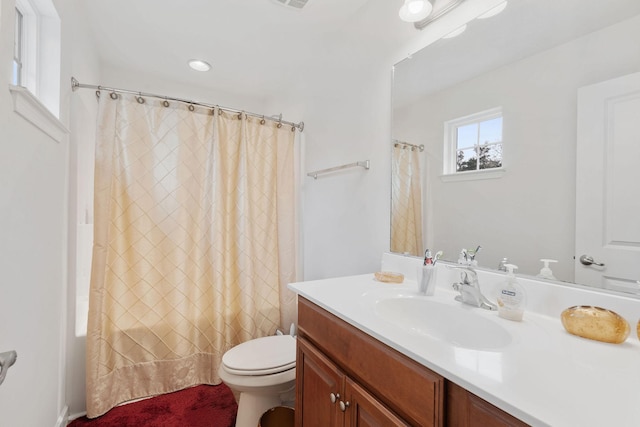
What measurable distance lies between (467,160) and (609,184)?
1.45 feet

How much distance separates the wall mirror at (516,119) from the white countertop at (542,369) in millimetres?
245

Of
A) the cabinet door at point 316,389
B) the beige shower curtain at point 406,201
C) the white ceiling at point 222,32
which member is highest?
the white ceiling at point 222,32

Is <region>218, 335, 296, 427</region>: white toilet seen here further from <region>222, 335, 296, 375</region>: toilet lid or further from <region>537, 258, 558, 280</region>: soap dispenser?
<region>537, 258, 558, 280</region>: soap dispenser

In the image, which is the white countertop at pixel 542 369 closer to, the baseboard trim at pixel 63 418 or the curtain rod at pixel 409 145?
the curtain rod at pixel 409 145

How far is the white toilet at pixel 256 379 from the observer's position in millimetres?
1324

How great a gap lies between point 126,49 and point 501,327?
2.81m

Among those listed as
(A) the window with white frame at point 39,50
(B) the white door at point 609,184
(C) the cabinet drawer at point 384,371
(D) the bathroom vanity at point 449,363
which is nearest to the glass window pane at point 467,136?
(B) the white door at point 609,184

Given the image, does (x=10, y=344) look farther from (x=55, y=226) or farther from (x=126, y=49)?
(x=126, y=49)

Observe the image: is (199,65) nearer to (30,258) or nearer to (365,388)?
(30,258)

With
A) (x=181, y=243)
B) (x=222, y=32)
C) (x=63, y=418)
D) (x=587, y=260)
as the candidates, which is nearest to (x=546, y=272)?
(x=587, y=260)

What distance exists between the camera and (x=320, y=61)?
2.02 m

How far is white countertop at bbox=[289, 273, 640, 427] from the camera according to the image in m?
0.43

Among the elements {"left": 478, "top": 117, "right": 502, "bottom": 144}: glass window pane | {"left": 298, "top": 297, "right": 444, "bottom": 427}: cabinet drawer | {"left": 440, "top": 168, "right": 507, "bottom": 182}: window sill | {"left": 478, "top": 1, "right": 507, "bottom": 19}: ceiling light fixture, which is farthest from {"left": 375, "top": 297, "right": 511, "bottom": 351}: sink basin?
{"left": 478, "top": 1, "right": 507, "bottom": 19}: ceiling light fixture

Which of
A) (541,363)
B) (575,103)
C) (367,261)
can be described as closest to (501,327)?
(541,363)
